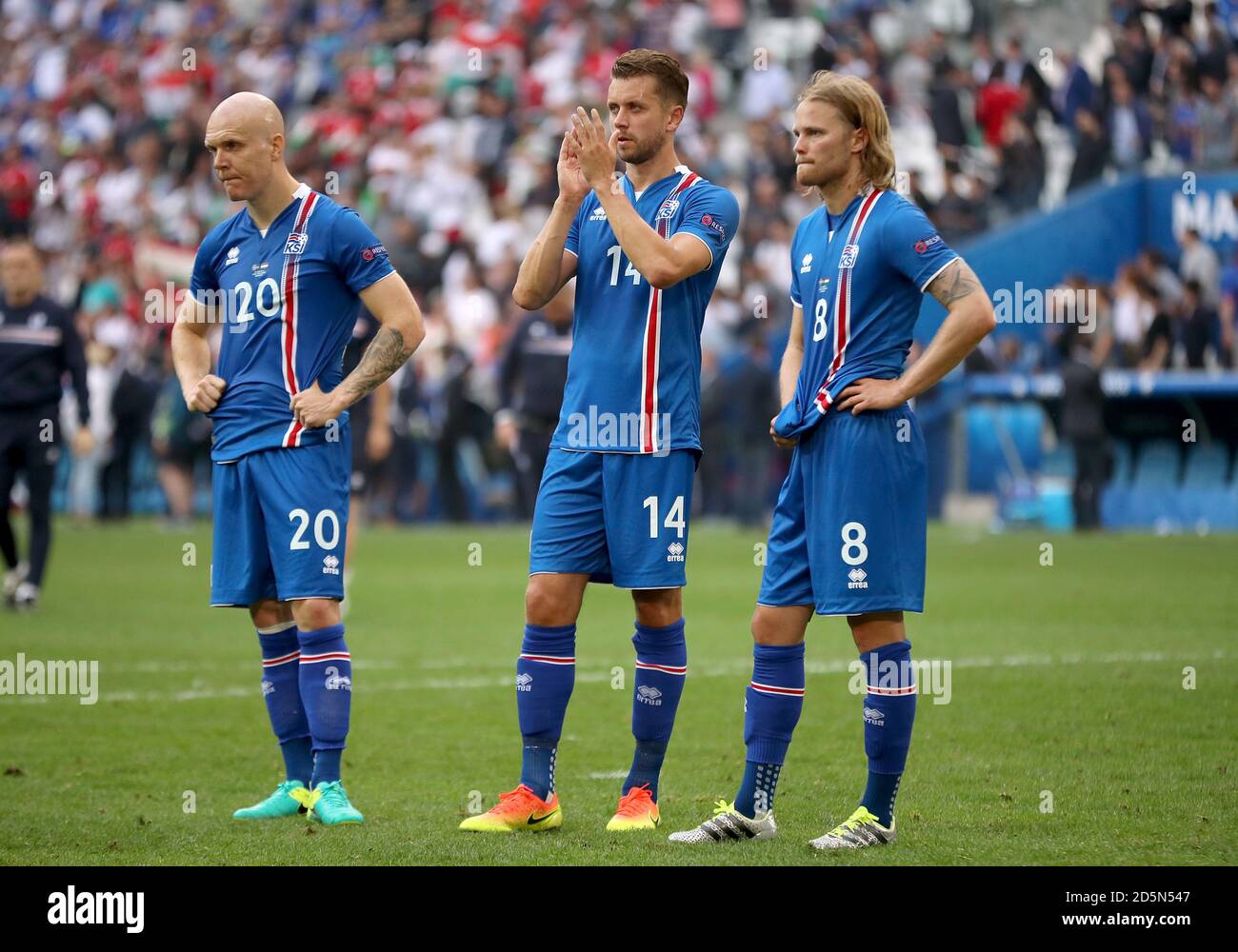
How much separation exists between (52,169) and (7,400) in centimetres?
2131

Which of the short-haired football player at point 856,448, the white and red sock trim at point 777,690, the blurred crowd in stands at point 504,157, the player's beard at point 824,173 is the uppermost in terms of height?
the blurred crowd in stands at point 504,157

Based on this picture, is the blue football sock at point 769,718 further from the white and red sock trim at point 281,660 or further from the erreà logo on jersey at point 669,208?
the white and red sock trim at point 281,660

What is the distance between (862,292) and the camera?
236 inches

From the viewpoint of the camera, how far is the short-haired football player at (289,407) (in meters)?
6.65

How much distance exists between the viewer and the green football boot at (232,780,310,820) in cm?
667

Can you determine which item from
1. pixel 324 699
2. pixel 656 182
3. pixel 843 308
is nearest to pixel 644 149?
pixel 656 182

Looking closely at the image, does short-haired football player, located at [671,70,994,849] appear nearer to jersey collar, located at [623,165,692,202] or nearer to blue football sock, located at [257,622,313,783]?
jersey collar, located at [623,165,692,202]

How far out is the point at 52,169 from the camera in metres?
33.8

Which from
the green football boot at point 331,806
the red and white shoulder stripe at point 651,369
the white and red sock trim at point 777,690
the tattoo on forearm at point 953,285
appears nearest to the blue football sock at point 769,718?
the white and red sock trim at point 777,690

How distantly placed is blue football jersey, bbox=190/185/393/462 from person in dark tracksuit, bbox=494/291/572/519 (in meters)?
8.19

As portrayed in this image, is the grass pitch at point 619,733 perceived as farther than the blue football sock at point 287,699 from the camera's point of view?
No

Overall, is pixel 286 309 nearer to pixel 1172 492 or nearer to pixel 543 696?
pixel 543 696

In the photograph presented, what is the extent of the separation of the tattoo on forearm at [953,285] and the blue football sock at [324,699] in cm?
238
